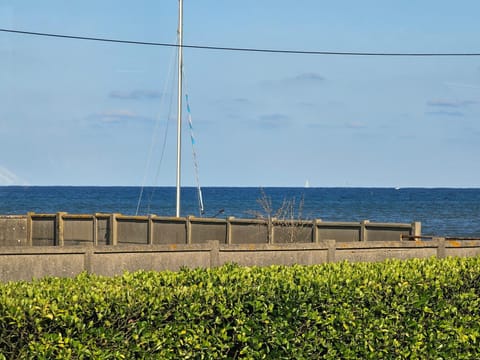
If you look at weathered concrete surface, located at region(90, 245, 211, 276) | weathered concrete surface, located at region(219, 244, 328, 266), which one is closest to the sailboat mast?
weathered concrete surface, located at region(219, 244, 328, 266)

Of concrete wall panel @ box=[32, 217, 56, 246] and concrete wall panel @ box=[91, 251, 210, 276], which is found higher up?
concrete wall panel @ box=[91, 251, 210, 276]

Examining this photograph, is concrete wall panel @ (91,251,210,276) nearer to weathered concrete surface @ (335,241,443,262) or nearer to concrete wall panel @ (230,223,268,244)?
weathered concrete surface @ (335,241,443,262)

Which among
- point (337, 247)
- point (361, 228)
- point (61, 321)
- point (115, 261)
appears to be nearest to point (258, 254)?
point (337, 247)

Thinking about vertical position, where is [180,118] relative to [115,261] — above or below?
above

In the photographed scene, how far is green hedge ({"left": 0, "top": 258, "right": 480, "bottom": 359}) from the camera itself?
9539 millimetres

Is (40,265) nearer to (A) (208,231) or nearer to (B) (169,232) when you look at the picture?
(A) (208,231)

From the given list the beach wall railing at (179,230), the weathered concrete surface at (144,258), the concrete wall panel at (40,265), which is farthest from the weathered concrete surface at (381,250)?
the beach wall railing at (179,230)

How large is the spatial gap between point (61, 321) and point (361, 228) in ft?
63.8

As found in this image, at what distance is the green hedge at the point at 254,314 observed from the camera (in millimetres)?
9539

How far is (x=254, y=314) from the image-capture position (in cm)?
1072

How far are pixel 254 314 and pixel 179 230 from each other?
21190mm

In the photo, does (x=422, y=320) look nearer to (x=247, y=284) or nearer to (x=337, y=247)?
(x=247, y=284)

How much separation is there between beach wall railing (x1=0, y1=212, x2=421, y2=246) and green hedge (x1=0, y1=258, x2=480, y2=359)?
14891 mm

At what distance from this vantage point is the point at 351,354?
11422mm
